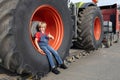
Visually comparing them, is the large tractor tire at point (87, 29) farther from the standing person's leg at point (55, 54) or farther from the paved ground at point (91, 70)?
the standing person's leg at point (55, 54)

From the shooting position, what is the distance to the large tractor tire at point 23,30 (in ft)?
15.0

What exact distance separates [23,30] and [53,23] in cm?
130

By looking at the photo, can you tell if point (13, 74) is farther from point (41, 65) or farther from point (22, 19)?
point (22, 19)

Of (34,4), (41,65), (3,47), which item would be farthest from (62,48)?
(3,47)

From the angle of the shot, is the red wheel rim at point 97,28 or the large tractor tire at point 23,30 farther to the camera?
the red wheel rim at point 97,28

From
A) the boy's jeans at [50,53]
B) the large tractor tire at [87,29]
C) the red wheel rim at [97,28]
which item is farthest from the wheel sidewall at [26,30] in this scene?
the red wheel rim at [97,28]

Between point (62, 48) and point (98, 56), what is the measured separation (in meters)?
2.85

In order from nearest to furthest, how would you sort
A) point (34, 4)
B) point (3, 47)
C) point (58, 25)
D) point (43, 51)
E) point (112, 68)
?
point (3, 47), point (34, 4), point (43, 51), point (58, 25), point (112, 68)

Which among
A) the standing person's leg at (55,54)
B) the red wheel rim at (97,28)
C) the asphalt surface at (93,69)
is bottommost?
the asphalt surface at (93,69)

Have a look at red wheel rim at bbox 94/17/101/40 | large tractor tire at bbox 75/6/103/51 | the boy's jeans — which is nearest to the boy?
the boy's jeans

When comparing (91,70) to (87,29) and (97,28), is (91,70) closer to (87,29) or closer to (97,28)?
(87,29)

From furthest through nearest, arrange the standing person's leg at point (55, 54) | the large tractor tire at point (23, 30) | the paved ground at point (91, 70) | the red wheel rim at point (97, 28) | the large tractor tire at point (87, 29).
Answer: the red wheel rim at point (97, 28)
the large tractor tire at point (87, 29)
the paved ground at point (91, 70)
the standing person's leg at point (55, 54)
the large tractor tire at point (23, 30)

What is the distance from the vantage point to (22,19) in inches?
190

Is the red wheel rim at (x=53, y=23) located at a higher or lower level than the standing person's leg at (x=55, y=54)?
higher
